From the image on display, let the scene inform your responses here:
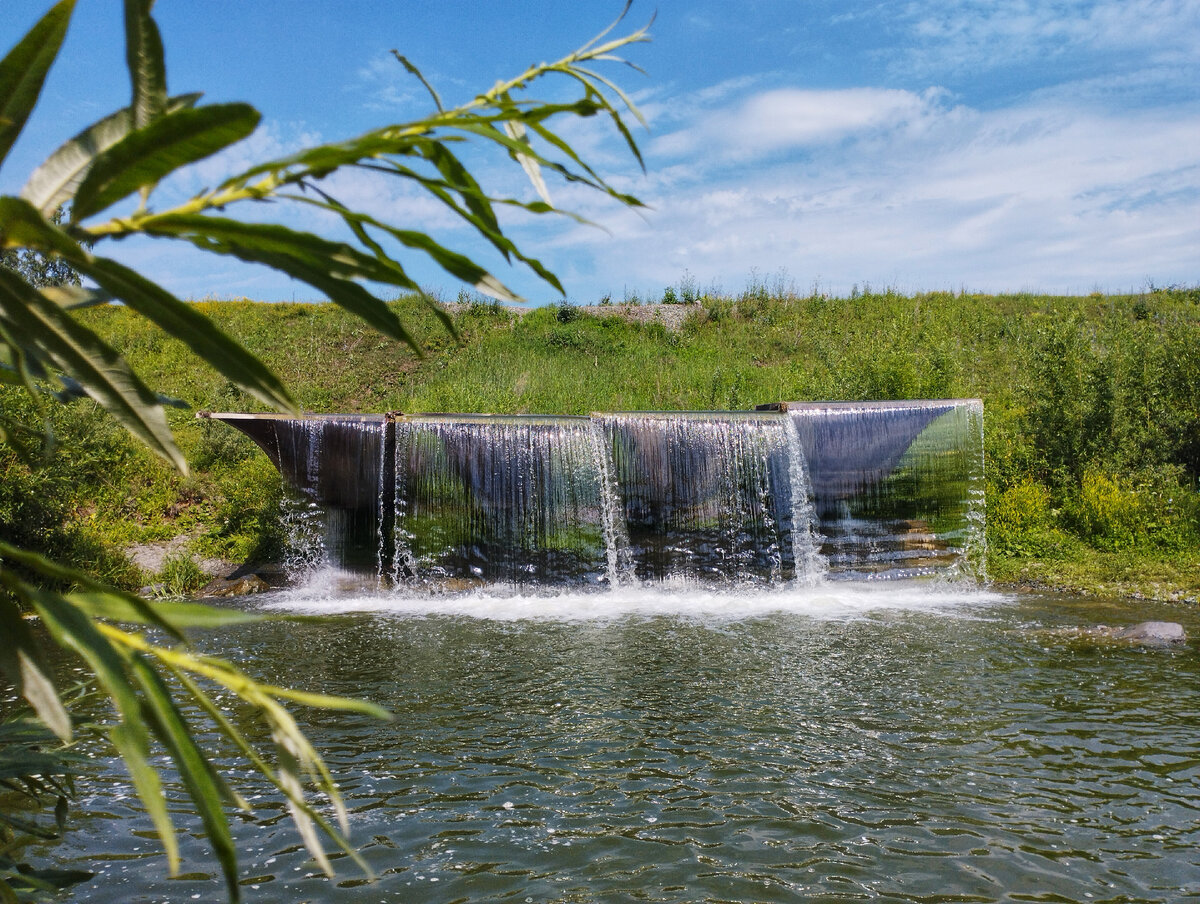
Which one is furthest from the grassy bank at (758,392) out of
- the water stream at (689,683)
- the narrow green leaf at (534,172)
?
the narrow green leaf at (534,172)

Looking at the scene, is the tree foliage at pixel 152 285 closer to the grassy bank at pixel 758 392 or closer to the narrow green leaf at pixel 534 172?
the narrow green leaf at pixel 534 172

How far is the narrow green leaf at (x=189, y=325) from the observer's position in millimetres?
752

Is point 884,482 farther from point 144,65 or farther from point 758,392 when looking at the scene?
point 144,65

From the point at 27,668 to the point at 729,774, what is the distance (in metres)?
4.21

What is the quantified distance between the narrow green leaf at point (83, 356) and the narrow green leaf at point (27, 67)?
0.42 feet

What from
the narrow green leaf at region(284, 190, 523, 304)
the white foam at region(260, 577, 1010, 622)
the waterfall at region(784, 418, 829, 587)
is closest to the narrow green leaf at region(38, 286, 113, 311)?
the narrow green leaf at region(284, 190, 523, 304)

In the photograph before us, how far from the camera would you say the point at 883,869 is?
11.4ft

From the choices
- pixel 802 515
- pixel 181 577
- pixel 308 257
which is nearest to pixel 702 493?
pixel 802 515

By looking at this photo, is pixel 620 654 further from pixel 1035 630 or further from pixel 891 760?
pixel 1035 630

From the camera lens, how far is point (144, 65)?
2.61 ft

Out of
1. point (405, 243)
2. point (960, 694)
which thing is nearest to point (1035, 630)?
point (960, 694)

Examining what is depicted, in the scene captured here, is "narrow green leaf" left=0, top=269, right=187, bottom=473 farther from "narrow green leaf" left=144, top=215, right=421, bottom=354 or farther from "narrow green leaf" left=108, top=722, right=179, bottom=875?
"narrow green leaf" left=108, top=722, right=179, bottom=875

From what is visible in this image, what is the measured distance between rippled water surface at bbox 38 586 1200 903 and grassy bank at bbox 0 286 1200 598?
3170mm

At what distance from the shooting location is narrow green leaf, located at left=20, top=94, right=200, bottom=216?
74 cm
